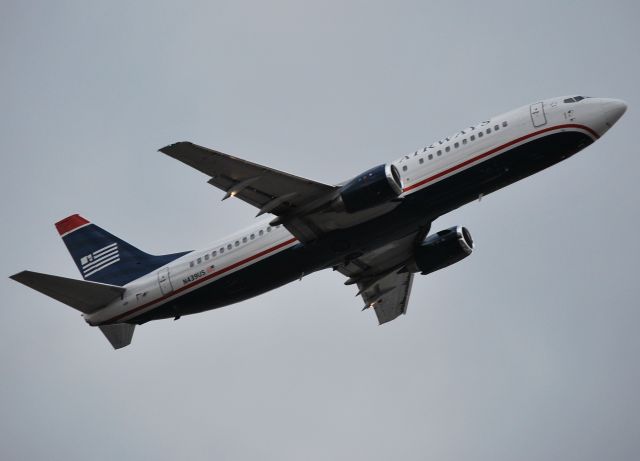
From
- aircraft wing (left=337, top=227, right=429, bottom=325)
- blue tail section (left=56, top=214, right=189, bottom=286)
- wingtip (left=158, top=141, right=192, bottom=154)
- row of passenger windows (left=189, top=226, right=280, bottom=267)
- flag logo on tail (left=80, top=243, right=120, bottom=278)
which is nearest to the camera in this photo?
wingtip (left=158, top=141, right=192, bottom=154)

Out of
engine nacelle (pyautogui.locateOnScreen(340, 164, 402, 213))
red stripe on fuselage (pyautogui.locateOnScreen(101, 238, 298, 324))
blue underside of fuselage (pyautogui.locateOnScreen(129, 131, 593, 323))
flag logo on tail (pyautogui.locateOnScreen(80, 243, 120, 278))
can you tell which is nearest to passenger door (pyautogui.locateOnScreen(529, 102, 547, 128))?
blue underside of fuselage (pyautogui.locateOnScreen(129, 131, 593, 323))

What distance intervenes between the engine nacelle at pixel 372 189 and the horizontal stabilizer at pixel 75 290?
1347cm

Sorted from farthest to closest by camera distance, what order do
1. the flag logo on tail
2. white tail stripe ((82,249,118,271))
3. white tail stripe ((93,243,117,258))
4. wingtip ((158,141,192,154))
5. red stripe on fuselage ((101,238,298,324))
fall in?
white tail stripe ((93,243,117,258)), white tail stripe ((82,249,118,271)), the flag logo on tail, red stripe on fuselage ((101,238,298,324)), wingtip ((158,141,192,154))

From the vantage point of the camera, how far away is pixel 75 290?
4806 centimetres

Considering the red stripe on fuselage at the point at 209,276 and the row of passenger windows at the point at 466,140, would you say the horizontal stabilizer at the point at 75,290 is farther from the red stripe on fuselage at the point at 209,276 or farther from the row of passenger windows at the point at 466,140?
the row of passenger windows at the point at 466,140

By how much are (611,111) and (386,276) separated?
1568cm

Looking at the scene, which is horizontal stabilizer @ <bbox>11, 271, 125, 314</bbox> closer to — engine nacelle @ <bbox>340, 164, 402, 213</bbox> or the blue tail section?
the blue tail section

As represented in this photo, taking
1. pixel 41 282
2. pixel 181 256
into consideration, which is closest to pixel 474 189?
pixel 181 256

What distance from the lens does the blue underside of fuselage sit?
147 ft

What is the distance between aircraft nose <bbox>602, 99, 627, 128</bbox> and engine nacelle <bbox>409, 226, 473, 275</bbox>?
1057 centimetres

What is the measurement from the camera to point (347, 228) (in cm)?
4588

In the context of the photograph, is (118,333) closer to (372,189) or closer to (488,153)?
(372,189)

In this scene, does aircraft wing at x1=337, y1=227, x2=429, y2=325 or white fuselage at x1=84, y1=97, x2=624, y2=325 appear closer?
white fuselage at x1=84, y1=97, x2=624, y2=325

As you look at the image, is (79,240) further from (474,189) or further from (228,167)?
(474,189)
